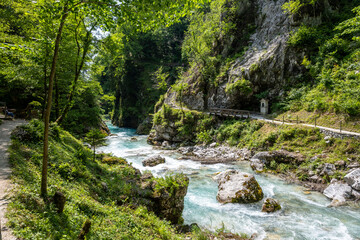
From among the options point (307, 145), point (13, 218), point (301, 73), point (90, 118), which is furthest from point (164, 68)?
point (13, 218)

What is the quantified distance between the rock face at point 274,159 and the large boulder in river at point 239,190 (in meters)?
4.11

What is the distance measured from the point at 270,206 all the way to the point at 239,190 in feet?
5.63

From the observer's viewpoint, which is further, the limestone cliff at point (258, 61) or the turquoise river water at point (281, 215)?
the limestone cliff at point (258, 61)

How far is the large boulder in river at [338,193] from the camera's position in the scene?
9.86m

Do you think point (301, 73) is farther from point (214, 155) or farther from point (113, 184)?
point (113, 184)

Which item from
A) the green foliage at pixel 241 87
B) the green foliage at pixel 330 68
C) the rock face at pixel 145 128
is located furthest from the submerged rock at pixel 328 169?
the rock face at pixel 145 128

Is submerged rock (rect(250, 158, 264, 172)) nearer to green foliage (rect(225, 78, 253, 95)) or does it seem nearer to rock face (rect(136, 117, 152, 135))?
green foliage (rect(225, 78, 253, 95))

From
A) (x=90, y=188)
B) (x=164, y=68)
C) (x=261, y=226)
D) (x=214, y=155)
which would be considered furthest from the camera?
(x=164, y=68)

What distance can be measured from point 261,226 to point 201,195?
12.9ft

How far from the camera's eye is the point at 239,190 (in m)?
10.7


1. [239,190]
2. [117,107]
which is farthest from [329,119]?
[117,107]

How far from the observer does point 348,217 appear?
879cm

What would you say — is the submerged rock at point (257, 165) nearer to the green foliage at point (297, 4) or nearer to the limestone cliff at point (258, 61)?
the limestone cliff at point (258, 61)

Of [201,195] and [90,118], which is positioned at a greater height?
[90,118]
